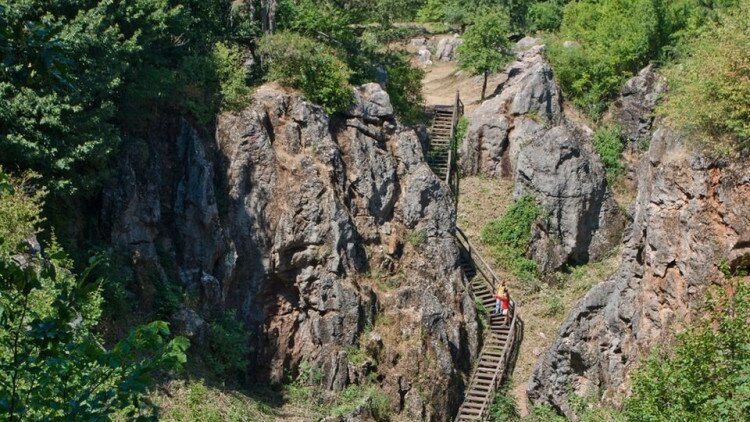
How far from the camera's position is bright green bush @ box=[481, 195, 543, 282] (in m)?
28.1

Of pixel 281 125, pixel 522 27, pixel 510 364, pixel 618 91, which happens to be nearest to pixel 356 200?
pixel 281 125

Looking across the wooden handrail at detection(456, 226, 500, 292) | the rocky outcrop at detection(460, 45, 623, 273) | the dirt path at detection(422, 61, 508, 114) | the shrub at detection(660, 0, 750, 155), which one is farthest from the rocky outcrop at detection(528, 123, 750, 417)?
the dirt path at detection(422, 61, 508, 114)

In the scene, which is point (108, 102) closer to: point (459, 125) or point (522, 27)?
point (459, 125)

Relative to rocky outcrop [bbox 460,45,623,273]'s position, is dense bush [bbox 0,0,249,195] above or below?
above

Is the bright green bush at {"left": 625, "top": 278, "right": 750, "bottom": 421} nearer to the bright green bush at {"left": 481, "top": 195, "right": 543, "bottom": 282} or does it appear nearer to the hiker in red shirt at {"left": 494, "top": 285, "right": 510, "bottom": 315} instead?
the hiker in red shirt at {"left": 494, "top": 285, "right": 510, "bottom": 315}

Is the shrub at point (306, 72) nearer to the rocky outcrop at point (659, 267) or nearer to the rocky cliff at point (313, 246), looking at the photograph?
the rocky cliff at point (313, 246)

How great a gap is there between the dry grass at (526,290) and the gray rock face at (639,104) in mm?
4386

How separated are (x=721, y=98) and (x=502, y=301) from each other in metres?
9.37

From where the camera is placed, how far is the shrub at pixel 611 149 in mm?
29859

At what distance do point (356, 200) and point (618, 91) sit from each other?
12.0 meters

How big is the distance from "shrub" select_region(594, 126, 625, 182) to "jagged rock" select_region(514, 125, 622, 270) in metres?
0.71

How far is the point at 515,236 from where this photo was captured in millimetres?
28484

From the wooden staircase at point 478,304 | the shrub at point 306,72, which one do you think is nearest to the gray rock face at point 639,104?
the wooden staircase at point 478,304

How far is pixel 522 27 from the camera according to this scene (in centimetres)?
3766
